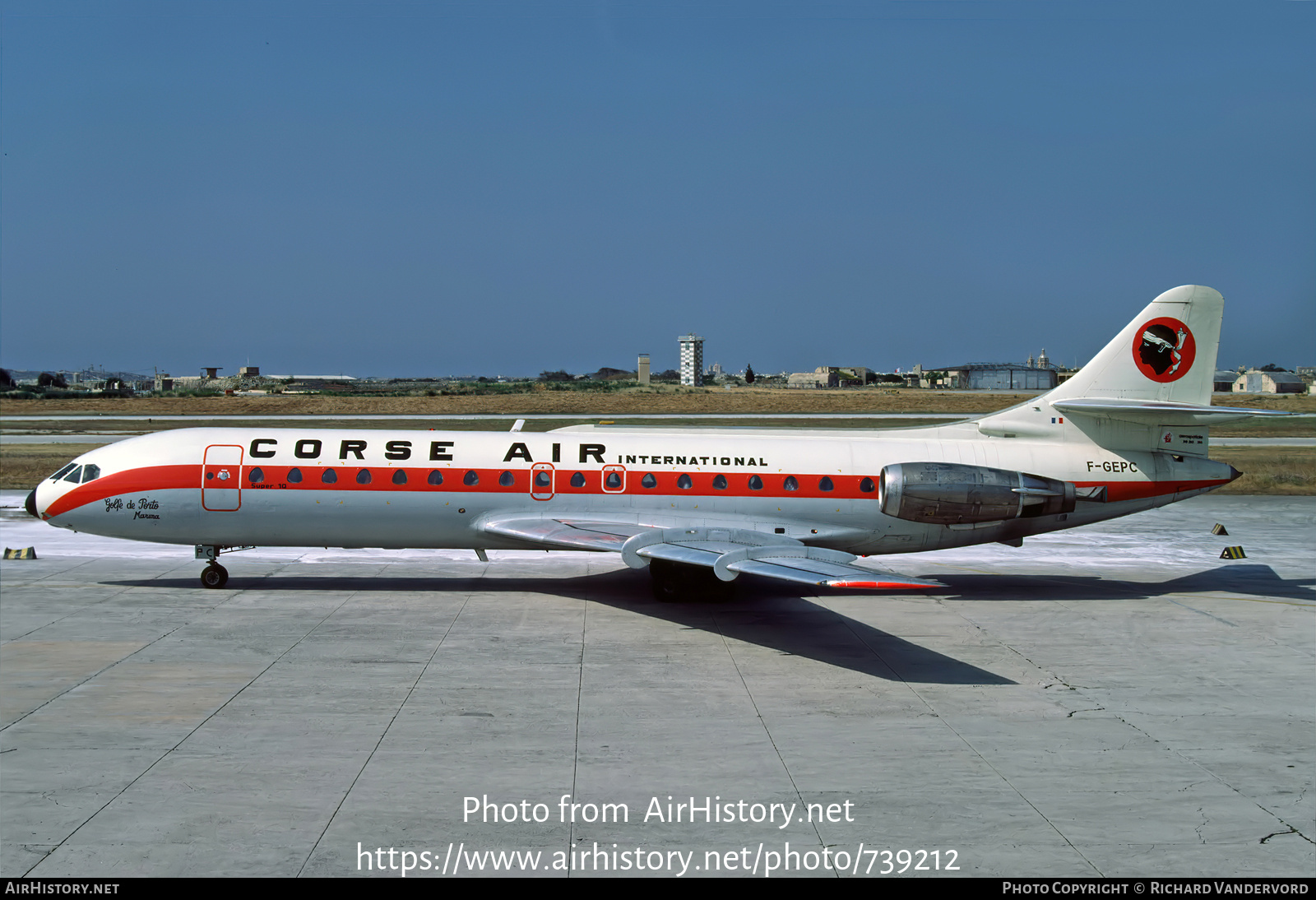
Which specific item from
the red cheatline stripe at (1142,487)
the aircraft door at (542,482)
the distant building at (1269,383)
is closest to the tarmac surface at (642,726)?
the aircraft door at (542,482)

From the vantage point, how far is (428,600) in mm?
18875

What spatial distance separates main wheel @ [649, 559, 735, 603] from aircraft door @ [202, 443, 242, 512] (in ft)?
27.6

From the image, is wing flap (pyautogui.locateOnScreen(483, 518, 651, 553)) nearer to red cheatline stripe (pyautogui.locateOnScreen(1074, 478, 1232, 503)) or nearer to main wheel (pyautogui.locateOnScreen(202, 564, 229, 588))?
main wheel (pyautogui.locateOnScreen(202, 564, 229, 588))

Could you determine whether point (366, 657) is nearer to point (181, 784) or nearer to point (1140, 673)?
point (181, 784)

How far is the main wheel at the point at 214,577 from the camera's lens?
776 inches

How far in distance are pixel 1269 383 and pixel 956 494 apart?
153 meters

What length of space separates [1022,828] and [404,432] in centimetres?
1468

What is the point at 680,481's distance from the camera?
19375 mm

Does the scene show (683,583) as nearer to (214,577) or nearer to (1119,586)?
(214,577)

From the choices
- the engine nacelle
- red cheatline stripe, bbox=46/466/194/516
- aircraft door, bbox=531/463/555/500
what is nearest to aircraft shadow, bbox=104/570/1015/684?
red cheatline stripe, bbox=46/466/194/516

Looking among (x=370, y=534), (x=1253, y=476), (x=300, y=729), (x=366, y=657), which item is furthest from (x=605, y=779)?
(x=1253, y=476)

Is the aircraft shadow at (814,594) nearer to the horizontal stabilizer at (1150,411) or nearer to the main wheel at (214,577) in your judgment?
the main wheel at (214,577)

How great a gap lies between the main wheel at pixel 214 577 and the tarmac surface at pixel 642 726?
0.25m

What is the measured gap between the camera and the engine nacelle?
18.7 metres
